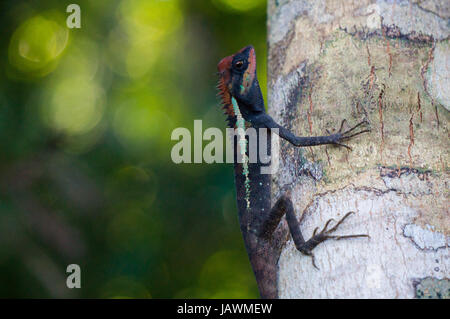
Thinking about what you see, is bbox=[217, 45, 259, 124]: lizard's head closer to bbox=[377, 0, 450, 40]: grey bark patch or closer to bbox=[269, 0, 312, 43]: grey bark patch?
bbox=[269, 0, 312, 43]: grey bark patch

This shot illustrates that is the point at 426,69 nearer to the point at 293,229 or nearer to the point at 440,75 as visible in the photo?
the point at 440,75

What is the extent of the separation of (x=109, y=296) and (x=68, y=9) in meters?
3.31

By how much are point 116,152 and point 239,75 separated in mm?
1948

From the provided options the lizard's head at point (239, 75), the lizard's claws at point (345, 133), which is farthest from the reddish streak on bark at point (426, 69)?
the lizard's head at point (239, 75)

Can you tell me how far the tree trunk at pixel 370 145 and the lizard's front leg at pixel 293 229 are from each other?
4 cm

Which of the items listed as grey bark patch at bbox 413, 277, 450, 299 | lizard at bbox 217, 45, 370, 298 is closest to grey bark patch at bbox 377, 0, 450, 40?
lizard at bbox 217, 45, 370, 298

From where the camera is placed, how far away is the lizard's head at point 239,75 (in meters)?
3.30

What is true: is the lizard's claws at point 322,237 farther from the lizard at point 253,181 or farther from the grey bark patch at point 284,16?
the grey bark patch at point 284,16

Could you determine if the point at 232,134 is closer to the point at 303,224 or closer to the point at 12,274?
the point at 303,224

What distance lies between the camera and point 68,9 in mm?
4961

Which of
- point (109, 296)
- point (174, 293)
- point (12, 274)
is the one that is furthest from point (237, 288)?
point (12, 274)

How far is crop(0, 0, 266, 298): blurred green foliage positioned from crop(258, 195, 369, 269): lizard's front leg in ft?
6.78

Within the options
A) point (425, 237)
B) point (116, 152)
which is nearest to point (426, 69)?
point (425, 237)

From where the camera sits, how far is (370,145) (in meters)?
2.06
